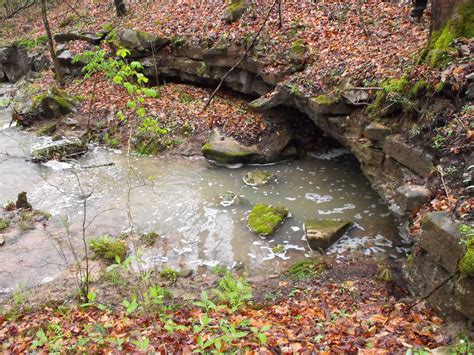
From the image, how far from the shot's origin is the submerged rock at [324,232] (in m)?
7.25

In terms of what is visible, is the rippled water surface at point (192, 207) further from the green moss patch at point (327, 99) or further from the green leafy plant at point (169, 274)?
the green moss patch at point (327, 99)

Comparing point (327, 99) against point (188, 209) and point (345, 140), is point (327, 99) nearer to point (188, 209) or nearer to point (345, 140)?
point (345, 140)

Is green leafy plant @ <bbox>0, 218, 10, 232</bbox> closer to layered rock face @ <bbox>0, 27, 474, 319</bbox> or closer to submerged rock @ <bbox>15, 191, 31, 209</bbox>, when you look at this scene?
submerged rock @ <bbox>15, 191, 31, 209</bbox>

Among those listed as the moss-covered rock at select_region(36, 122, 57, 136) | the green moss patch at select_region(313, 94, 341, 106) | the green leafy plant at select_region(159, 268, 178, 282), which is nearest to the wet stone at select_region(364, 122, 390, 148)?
Answer: the green moss patch at select_region(313, 94, 341, 106)

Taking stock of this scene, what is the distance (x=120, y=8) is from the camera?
63.6 feet

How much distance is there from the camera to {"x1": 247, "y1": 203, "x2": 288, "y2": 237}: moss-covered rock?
777cm

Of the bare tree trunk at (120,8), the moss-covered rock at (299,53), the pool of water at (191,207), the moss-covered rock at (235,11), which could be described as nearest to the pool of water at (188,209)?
the pool of water at (191,207)

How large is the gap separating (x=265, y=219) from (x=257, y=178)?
2.13m

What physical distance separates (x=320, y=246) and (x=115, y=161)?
7.17 metres

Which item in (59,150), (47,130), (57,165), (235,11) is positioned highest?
(235,11)

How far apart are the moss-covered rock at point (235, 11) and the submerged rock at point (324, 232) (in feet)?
29.9

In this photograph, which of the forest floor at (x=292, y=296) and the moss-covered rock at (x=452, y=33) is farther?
the moss-covered rock at (x=452, y=33)

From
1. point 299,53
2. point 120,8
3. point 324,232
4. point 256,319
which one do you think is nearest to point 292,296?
point 256,319

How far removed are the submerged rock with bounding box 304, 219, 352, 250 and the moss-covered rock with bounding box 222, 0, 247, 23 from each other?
358 inches
